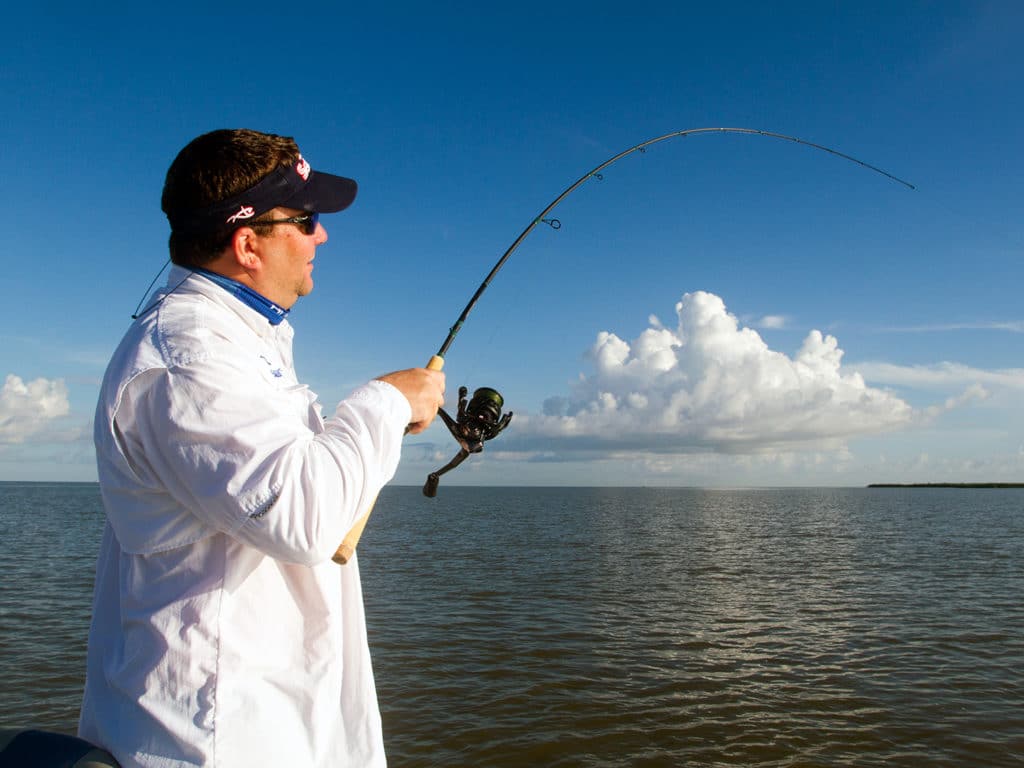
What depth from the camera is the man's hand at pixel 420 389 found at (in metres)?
1.95

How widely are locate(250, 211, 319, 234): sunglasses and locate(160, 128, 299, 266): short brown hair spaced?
10 cm

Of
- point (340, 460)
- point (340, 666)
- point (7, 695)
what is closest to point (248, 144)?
point (340, 460)

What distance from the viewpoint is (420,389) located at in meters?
1.99

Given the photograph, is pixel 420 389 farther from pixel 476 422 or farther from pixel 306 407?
pixel 476 422

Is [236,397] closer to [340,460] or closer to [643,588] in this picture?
[340,460]

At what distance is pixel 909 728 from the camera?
887 cm

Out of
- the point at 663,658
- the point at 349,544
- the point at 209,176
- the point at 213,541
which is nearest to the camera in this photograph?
the point at 213,541

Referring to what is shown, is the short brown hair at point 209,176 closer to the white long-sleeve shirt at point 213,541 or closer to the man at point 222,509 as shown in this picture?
the man at point 222,509

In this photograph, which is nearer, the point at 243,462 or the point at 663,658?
the point at 243,462

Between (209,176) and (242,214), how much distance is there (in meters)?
0.12

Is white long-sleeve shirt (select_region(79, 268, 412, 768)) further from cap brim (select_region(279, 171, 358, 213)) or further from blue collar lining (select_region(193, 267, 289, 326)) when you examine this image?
cap brim (select_region(279, 171, 358, 213))

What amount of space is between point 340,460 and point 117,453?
1.53 ft

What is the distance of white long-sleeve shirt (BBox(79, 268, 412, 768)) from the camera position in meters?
1.50

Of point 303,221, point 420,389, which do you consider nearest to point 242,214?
point 303,221
